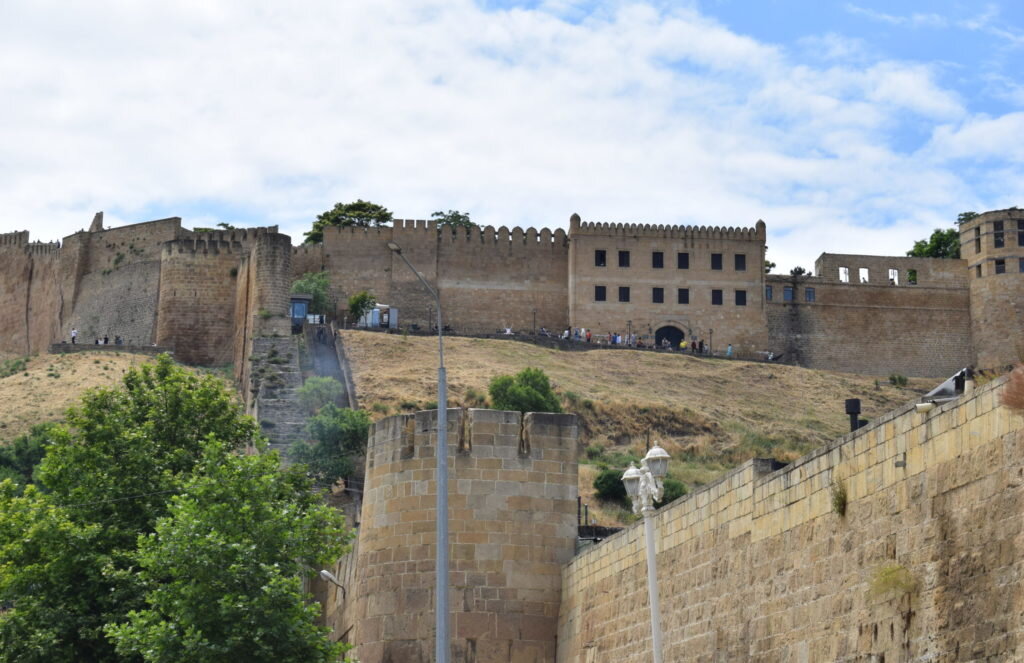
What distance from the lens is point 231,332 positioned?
6769 centimetres

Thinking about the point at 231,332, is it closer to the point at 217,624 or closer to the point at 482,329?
the point at 482,329

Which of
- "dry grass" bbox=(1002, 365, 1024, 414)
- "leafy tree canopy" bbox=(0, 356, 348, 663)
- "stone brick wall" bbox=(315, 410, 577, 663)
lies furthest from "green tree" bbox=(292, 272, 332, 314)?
"dry grass" bbox=(1002, 365, 1024, 414)

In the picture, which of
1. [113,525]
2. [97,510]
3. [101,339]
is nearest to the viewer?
[113,525]

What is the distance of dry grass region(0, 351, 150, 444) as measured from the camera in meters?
57.1

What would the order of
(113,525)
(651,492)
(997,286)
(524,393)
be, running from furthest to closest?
1. (997,286)
2. (524,393)
3. (113,525)
4. (651,492)

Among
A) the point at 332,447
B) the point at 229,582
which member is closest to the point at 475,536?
the point at 229,582

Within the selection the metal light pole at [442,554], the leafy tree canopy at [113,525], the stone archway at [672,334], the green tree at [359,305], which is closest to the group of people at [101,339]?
the green tree at [359,305]

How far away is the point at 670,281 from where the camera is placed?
71812mm

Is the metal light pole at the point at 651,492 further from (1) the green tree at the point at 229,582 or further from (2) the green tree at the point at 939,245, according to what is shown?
(2) the green tree at the point at 939,245

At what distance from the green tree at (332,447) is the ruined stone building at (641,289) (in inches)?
859

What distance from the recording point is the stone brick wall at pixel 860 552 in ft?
35.0

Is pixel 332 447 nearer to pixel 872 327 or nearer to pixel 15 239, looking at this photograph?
pixel 872 327

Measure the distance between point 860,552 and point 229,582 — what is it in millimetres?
9726

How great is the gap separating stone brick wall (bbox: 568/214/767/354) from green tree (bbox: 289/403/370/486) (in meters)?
25.2
